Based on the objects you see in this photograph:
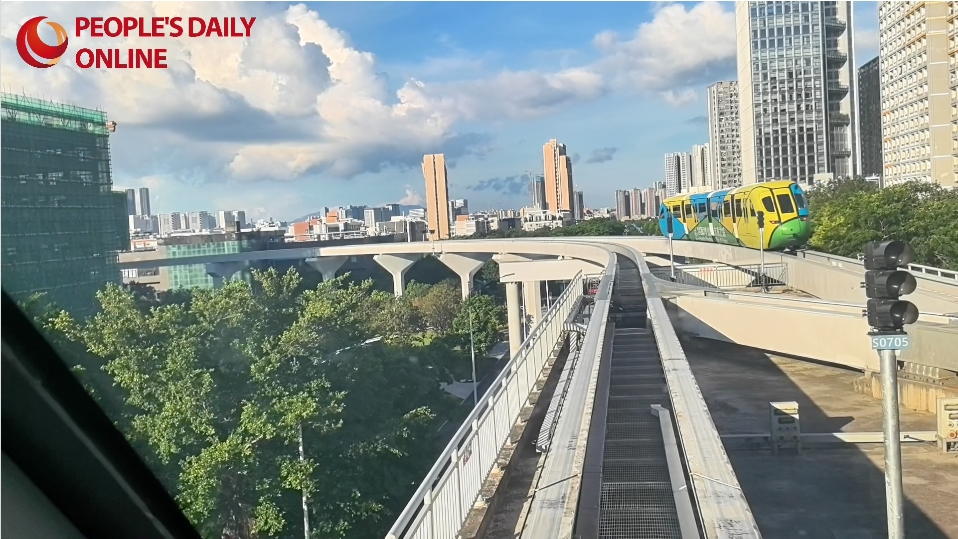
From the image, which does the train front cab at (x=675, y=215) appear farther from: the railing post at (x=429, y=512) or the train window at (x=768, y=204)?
the railing post at (x=429, y=512)

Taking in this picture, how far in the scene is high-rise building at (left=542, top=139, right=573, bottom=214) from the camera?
115062mm

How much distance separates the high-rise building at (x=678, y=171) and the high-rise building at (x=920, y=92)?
6566 centimetres

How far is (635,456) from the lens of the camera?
6.55m

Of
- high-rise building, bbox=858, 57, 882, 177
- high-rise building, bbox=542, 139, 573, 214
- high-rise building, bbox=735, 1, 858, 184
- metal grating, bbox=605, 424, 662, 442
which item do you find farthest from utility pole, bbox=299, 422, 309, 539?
high-rise building, bbox=542, 139, 573, 214

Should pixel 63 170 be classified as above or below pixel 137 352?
above

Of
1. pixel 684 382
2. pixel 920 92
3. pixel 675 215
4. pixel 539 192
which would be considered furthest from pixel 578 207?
pixel 684 382

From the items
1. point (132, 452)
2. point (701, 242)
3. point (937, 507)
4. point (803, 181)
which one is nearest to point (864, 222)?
point (701, 242)

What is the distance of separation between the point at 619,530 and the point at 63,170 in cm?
624

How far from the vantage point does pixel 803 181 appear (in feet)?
287

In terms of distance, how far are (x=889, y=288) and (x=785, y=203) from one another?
18.8 metres

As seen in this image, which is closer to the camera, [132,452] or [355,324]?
[132,452]

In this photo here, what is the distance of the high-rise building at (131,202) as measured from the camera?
439 inches

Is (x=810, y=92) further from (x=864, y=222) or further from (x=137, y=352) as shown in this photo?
(x=137, y=352)

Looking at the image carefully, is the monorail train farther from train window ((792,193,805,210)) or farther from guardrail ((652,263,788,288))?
guardrail ((652,263,788,288))
